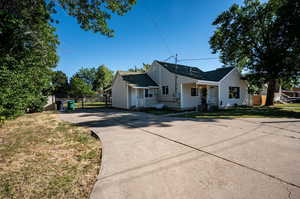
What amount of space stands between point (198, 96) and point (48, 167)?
1523cm

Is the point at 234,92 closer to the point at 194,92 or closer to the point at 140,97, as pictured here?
the point at 194,92

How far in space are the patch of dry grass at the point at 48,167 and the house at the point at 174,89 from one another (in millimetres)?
10919

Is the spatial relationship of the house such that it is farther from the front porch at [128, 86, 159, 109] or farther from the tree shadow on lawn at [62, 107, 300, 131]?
A: the tree shadow on lawn at [62, 107, 300, 131]

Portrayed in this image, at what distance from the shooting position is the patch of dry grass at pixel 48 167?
242cm

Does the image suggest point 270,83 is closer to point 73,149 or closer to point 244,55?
point 244,55

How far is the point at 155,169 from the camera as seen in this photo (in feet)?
10.1

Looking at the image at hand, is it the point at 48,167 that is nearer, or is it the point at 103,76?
the point at 48,167

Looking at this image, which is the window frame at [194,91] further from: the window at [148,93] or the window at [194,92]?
the window at [148,93]

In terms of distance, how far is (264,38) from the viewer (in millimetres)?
16812

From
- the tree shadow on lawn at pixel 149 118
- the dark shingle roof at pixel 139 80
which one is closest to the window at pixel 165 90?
the dark shingle roof at pixel 139 80

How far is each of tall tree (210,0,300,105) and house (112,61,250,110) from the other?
9.64ft

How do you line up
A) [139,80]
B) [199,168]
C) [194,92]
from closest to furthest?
[199,168] < [194,92] < [139,80]

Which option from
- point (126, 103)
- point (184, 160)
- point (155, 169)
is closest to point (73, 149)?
point (155, 169)

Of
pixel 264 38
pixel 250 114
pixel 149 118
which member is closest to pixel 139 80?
pixel 149 118
